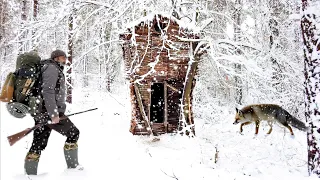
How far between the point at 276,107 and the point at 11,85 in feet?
24.4

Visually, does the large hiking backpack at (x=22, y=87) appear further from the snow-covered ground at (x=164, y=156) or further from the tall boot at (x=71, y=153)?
the snow-covered ground at (x=164, y=156)

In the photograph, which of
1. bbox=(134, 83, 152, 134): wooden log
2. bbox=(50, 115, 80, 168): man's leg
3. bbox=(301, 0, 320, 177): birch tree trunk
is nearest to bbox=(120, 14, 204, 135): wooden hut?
bbox=(134, 83, 152, 134): wooden log

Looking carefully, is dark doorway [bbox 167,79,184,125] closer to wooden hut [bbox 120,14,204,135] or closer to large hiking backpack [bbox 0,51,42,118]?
wooden hut [bbox 120,14,204,135]

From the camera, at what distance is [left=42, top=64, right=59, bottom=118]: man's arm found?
430cm

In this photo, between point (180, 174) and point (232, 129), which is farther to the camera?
point (232, 129)

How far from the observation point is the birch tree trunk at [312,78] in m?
4.93

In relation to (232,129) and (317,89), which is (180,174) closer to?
(317,89)

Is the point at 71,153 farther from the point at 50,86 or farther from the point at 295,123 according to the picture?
the point at 295,123

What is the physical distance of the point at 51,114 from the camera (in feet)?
14.1

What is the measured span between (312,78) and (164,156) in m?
3.24

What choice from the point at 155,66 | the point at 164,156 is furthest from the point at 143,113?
the point at 164,156

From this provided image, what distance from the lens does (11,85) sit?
13.9ft

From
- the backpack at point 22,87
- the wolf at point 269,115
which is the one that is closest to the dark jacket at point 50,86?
the backpack at point 22,87

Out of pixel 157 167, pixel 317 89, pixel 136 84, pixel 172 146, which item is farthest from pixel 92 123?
pixel 317 89
